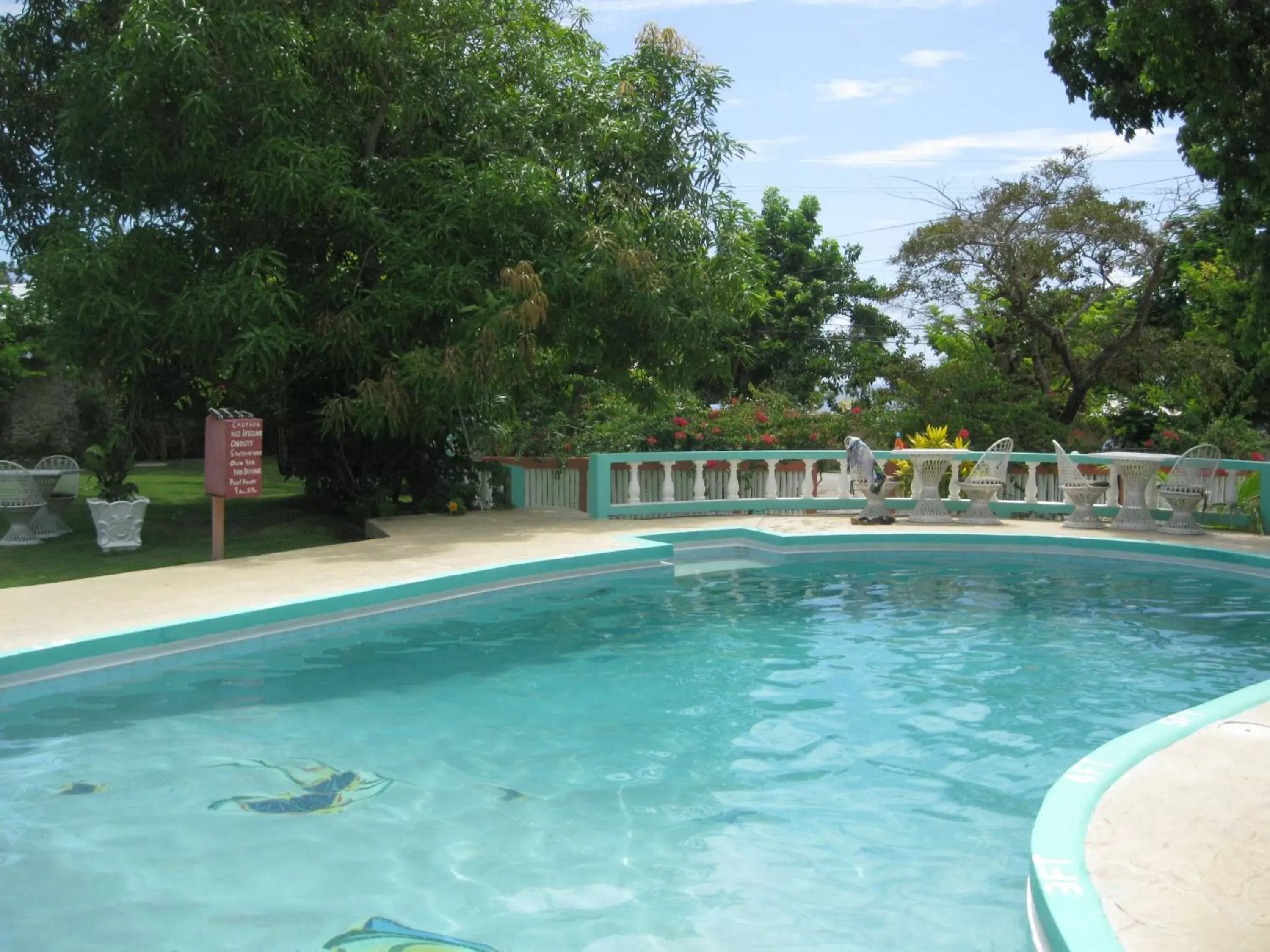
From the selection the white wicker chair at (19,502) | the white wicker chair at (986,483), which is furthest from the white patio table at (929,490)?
the white wicker chair at (19,502)

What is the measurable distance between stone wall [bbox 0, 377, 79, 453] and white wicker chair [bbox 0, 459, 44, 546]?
1564cm

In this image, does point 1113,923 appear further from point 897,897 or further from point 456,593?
point 456,593

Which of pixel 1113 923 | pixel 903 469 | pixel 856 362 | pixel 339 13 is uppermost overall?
pixel 339 13

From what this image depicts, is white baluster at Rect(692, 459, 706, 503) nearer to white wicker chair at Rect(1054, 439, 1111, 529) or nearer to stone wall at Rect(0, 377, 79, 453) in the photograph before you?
white wicker chair at Rect(1054, 439, 1111, 529)

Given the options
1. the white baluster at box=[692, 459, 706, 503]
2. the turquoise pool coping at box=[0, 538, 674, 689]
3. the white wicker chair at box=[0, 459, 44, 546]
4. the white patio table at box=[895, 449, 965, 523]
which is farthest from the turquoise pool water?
the white wicker chair at box=[0, 459, 44, 546]

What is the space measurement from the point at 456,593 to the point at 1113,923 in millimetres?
7333

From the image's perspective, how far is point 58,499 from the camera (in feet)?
47.6

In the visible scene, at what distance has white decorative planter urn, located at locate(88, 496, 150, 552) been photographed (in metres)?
12.1

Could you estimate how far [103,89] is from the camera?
40.7 feet

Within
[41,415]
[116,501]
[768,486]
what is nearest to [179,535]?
[116,501]

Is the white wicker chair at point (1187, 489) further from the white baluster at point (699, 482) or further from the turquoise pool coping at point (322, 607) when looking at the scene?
the turquoise pool coping at point (322, 607)

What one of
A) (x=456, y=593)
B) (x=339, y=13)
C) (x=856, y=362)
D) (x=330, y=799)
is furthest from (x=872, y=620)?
(x=856, y=362)

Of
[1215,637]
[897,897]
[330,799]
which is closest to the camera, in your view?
[897,897]

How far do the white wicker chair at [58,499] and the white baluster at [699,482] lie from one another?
802 centimetres
